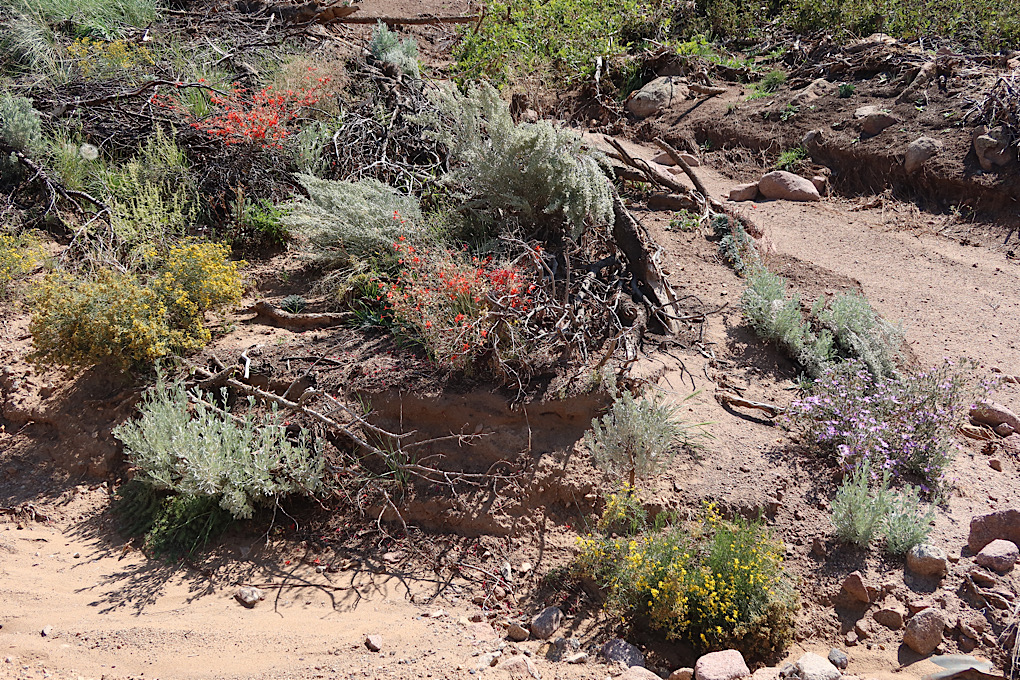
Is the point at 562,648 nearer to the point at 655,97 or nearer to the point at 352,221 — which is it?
the point at 352,221

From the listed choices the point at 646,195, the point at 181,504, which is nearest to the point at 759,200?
the point at 646,195

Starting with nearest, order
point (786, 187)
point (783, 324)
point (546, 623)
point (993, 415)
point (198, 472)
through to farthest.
Answer: point (546, 623)
point (198, 472)
point (993, 415)
point (783, 324)
point (786, 187)

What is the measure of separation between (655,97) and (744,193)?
2280 millimetres

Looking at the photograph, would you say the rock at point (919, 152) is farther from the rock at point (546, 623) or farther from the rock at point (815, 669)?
the rock at point (546, 623)

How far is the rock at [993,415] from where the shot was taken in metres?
4.39

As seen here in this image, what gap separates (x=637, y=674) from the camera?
115 inches

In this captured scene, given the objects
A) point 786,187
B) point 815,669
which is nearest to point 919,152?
point 786,187

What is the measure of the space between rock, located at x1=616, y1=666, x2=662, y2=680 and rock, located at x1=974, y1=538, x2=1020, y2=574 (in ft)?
5.44

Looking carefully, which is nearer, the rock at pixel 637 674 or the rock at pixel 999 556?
the rock at pixel 637 674

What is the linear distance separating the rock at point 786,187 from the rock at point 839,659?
4.94 m

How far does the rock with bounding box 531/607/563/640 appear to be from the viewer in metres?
3.34

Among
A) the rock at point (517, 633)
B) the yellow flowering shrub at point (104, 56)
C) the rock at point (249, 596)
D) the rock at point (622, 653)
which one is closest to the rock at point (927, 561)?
the rock at point (622, 653)

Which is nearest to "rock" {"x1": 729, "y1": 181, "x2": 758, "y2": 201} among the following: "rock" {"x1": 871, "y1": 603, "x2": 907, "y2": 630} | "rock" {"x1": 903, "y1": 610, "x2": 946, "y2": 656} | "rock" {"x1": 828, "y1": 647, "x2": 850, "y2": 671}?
"rock" {"x1": 871, "y1": 603, "x2": 907, "y2": 630}

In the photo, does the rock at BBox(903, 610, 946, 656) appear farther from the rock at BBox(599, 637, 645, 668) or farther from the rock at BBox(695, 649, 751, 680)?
the rock at BBox(599, 637, 645, 668)
